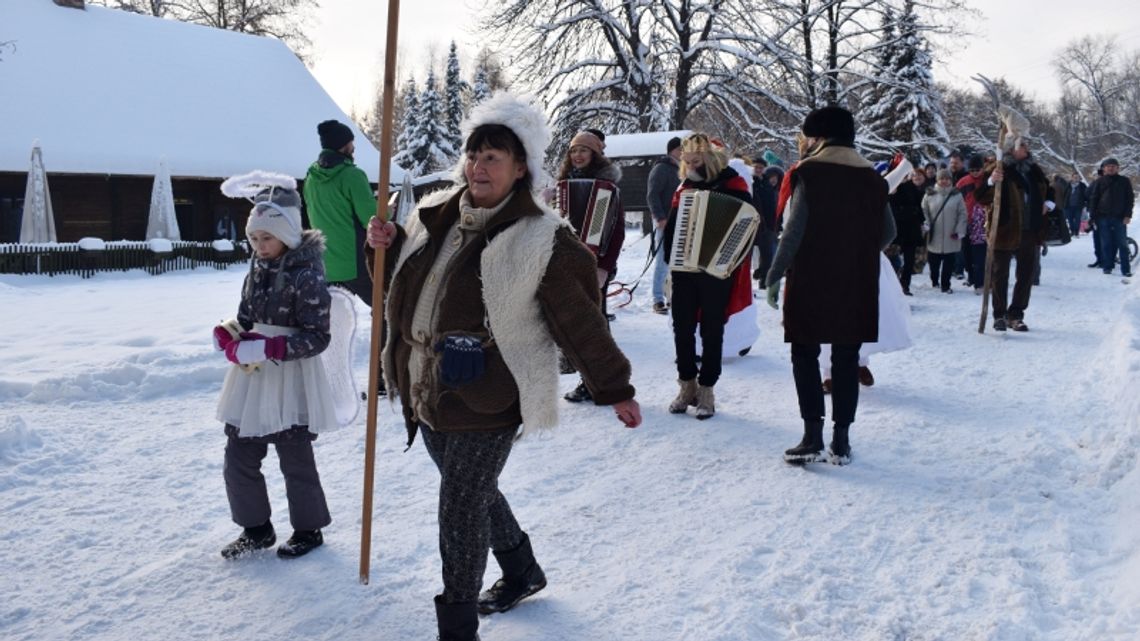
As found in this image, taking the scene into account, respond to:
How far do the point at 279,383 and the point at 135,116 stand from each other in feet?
67.7

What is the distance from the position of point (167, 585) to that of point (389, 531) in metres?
0.98

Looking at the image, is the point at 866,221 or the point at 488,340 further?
the point at 866,221

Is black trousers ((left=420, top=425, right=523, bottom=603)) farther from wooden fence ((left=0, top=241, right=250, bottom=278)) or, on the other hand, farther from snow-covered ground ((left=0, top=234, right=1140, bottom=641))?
wooden fence ((left=0, top=241, right=250, bottom=278))

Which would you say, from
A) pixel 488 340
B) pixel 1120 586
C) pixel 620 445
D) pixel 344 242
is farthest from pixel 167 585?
pixel 1120 586

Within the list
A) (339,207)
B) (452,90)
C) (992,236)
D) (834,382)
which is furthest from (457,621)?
(452,90)

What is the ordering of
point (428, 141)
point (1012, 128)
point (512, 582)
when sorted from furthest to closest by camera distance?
point (428, 141)
point (1012, 128)
point (512, 582)

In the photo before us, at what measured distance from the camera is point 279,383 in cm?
393

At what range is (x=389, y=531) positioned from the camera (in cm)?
426

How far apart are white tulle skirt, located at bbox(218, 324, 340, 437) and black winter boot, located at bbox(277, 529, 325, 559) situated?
0.47 metres

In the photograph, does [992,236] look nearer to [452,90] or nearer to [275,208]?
[275,208]

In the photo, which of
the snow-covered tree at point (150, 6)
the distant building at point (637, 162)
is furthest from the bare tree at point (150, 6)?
the distant building at point (637, 162)

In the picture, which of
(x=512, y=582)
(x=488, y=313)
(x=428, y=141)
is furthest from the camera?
(x=428, y=141)

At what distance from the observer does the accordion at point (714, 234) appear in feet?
19.7

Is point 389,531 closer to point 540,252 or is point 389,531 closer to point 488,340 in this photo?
point 488,340
